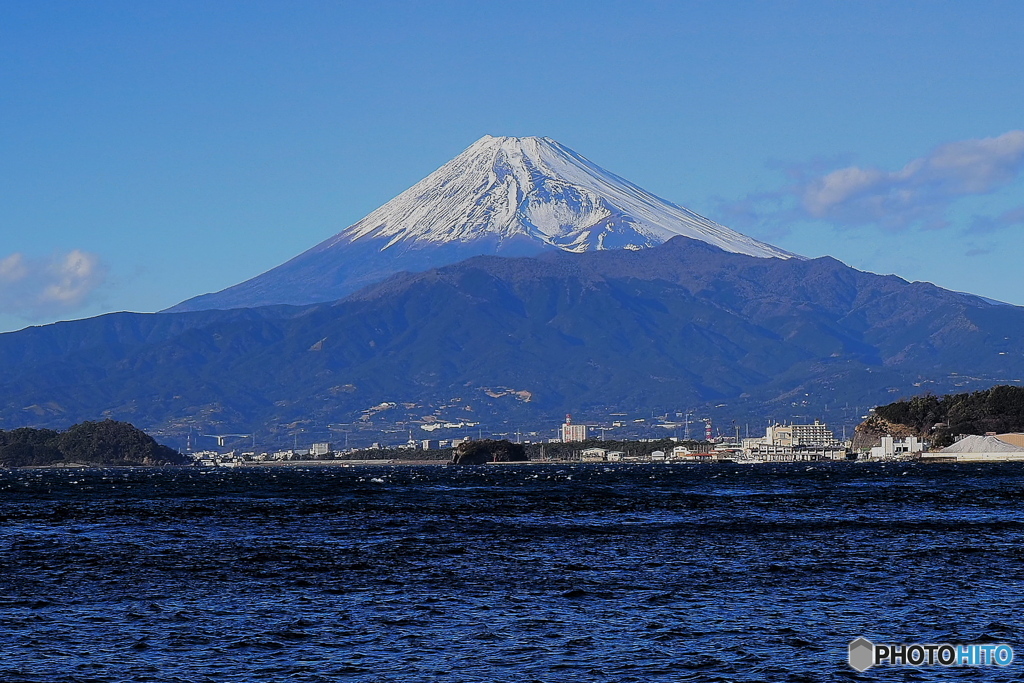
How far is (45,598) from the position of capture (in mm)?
42938

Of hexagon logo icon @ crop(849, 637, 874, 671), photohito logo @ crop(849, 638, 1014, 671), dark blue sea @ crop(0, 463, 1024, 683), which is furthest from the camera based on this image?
dark blue sea @ crop(0, 463, 1024, 683)

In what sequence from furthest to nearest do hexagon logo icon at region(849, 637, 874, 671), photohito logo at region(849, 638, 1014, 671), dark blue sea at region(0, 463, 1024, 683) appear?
dark blue sea at region(0, 463, 1024, 683) < photohito logo at region(849, 638, 1014, 671) < hexagon logo icon at region(849, 637, 874, 671)

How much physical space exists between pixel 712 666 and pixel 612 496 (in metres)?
75.1

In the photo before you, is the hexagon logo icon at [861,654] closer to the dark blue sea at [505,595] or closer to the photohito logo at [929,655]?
the photohito logo at [929,655]

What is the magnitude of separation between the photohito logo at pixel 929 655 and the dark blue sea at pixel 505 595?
432mm

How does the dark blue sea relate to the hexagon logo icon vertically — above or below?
above

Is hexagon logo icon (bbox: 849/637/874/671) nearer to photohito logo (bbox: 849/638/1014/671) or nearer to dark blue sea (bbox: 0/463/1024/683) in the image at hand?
photohito logo (bbox: 849/638/1014/671)

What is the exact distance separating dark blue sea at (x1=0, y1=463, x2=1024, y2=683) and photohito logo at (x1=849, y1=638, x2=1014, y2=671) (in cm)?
43

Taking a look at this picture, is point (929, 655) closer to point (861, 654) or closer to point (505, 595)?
point (861, 654)

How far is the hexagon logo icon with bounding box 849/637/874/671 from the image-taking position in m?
31.3

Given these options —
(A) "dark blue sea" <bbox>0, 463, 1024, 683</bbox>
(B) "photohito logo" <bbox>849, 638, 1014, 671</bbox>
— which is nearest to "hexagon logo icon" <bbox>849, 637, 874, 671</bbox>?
(B) "photohito logo" <bbox>849, 638, 1014, 671</bbox>

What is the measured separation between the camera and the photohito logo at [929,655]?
31.5m

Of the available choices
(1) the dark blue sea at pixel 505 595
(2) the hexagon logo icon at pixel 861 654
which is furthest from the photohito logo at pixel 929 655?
(1) the dark blue sea at pixel 505 595

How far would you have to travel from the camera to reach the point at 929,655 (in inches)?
1265
